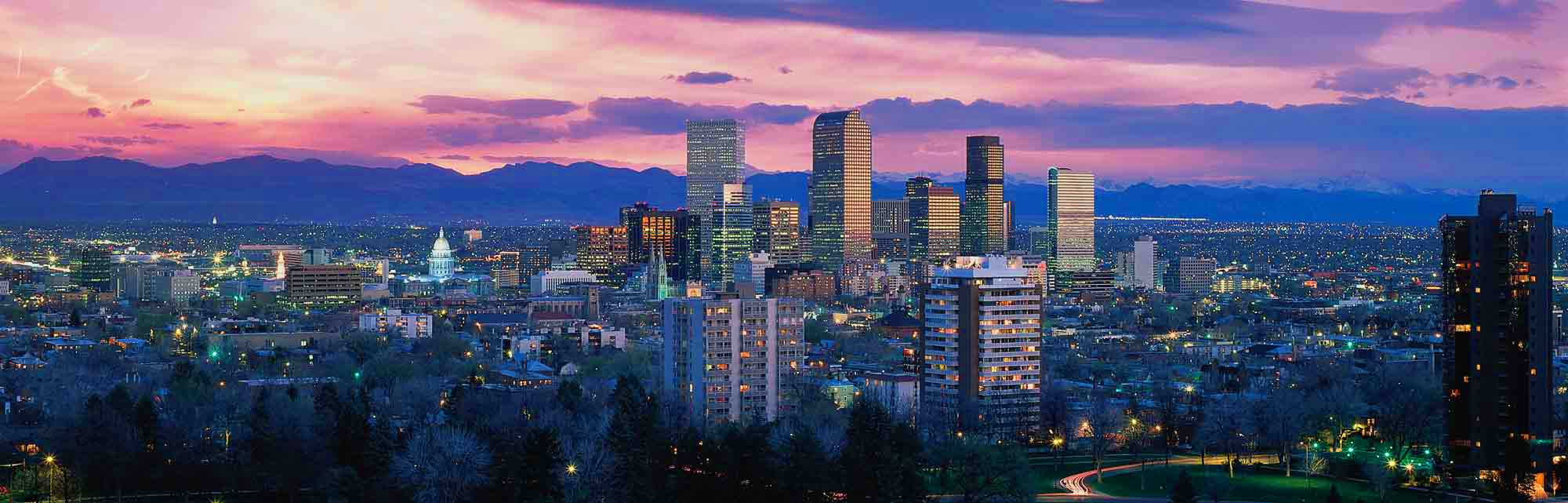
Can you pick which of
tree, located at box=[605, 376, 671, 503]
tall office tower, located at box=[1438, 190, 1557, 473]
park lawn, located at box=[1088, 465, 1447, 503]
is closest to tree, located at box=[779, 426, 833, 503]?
tree, located at box=[605, 376, 671, 503]

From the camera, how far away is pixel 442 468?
213 ft

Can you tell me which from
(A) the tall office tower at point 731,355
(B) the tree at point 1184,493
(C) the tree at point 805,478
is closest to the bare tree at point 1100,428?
(A) the tall office tower at point 731,355

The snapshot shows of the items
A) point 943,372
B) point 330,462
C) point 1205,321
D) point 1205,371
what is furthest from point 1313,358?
point 330,462

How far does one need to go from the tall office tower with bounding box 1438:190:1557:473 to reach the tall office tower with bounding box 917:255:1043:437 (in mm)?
23034

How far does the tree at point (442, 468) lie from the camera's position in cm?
6406

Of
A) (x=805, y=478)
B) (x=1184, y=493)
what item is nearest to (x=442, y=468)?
(x=805, y=478)

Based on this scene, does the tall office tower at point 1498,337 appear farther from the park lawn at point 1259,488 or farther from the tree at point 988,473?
the tree at point 988,473

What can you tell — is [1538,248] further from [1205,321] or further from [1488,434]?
[1205,321]

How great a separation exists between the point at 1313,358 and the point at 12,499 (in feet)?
283

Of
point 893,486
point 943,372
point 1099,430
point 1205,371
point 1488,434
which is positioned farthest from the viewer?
point 1205,371

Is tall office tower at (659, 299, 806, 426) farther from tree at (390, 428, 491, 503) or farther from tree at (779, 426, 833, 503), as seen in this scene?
tree at (779, 426, 833, 503)

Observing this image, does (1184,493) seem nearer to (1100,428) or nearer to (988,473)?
(988,473)

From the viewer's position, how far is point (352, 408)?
73.6m

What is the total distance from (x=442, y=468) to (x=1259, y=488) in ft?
95.9
